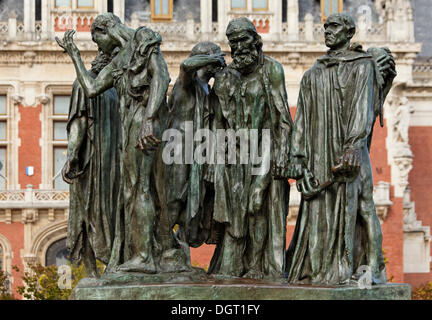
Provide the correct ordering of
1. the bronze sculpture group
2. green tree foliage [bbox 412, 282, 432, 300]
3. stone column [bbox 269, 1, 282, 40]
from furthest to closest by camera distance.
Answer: stone column [bbox 269, 1, 282, 40] → green tree foliage [bbox 412, 282, 432, 300] → the bronze sculpture group

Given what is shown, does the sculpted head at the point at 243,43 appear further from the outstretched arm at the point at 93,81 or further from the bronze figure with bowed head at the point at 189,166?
the outstretched arm at the point at 93,81

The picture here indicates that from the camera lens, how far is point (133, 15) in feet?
118

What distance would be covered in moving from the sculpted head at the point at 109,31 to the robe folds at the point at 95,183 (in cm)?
49

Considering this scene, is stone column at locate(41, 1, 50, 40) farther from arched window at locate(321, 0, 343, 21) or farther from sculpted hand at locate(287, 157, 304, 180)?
sculpted hand at locate(287, 157, 304, 180)

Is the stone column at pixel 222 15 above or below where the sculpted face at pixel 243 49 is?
above

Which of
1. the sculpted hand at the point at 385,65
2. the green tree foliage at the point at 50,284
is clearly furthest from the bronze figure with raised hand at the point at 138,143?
the green tree foliage at the point at 50,284

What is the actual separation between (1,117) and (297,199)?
9.50 meters

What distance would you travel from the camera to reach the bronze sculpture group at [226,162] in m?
10.1

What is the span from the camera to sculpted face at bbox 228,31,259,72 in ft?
34.9

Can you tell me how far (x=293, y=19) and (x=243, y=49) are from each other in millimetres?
26702

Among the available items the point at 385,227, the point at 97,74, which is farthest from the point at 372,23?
the point at 97,74

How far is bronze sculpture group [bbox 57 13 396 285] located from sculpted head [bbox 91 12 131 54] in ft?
0.04

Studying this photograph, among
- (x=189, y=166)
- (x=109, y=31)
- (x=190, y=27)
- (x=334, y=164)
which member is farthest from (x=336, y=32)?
(x=190, y=27)

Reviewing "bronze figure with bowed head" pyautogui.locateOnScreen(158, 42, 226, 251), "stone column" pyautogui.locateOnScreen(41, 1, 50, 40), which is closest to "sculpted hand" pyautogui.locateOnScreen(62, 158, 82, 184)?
"bronze figure with bowed head" pyautogui.locateOnScreen(158, 42, 226, 251)
